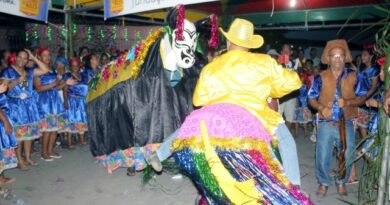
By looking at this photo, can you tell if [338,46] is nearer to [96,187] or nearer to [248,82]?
[248,82]

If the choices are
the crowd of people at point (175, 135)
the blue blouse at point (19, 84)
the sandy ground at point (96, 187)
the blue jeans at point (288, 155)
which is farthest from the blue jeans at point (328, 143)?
the blue blouse at point (19, 84)

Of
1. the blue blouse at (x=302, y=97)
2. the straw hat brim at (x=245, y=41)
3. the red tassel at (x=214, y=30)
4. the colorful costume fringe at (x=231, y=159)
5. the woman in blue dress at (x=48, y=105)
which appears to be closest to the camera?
the colorful costume fringe at (x=231, y=159)

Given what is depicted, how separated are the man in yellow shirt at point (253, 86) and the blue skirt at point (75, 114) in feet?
13.5

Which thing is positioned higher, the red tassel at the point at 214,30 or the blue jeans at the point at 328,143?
the red tassel at the point at 214,30

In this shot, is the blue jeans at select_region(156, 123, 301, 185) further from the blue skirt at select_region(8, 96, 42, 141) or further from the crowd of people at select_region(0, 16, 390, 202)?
the blue skirt at select_region(8, 96, 42, 141)

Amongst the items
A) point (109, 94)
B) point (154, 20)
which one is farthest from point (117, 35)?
point (109, 94)

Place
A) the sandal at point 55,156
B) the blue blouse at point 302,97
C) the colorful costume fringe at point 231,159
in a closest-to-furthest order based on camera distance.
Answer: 1. the colorful costume fringe at point 231,159
2. the sandal at point 55,156
3. the blue blouse at point 302,97

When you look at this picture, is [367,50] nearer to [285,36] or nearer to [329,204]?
[329,204]

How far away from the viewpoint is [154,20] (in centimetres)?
890

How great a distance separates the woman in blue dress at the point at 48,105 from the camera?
5637 mm

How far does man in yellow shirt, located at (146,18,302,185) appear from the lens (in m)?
2.61

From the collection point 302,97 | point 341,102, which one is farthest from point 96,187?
point 302,97

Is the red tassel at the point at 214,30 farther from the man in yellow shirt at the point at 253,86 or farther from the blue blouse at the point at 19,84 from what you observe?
the blue blouse at the point at 19,84

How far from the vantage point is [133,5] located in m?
5.55
